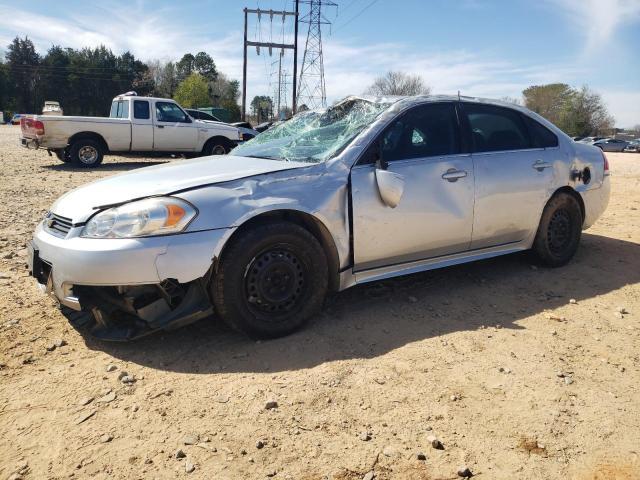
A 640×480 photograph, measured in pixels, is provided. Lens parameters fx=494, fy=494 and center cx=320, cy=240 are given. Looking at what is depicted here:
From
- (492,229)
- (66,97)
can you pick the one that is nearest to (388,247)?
(492,229)

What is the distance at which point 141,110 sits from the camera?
13078 mm

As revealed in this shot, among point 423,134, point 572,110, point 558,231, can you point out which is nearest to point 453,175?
point 423,134

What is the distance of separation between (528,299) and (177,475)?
2.99 m

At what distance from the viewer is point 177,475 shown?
1.97 metres

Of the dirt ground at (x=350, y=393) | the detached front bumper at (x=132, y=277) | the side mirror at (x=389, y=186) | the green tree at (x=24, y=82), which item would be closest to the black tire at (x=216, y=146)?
the dirt ground at (x=350, y=393)

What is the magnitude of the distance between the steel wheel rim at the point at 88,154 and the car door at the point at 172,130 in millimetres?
1520

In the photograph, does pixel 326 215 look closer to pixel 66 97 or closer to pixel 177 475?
pixel 177 475

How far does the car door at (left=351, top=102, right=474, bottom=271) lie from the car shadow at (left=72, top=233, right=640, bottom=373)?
39 cm

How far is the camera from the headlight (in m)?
2.76

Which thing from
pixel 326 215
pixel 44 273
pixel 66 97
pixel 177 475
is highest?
pixel 66 97

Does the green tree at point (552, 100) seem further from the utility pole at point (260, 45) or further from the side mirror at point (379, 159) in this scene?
the side mirror at point (379, 159)

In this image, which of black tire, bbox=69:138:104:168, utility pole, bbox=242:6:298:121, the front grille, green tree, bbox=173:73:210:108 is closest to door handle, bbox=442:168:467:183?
the front grille

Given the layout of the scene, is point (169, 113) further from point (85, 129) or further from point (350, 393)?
point (350, 393)

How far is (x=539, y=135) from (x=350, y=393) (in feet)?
10.3
